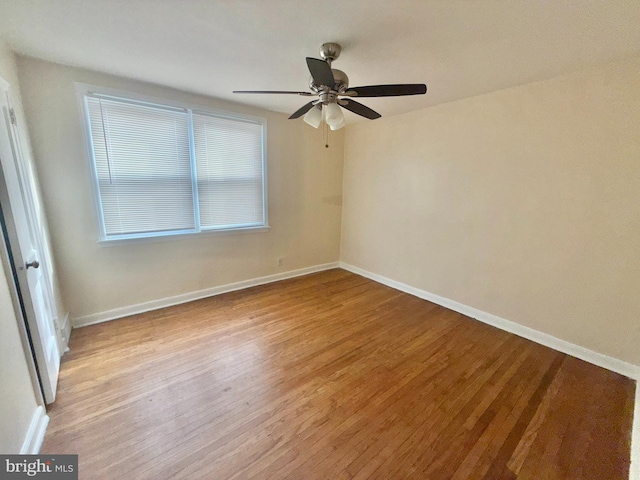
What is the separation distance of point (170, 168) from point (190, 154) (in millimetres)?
266

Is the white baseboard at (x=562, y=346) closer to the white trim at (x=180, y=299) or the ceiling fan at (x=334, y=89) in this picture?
the white trim at (x=180, y=299)

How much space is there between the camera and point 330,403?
5.61 feet

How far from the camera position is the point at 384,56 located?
193 centimetres

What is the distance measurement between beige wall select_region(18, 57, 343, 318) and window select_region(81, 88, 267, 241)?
0.12 metres

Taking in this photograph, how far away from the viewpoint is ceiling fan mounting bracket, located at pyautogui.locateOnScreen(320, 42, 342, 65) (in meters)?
1.76

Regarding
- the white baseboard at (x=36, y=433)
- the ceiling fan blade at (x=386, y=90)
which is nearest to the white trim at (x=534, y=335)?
the ceiling fan blade at (x=386, y=90)

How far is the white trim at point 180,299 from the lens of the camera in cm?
258

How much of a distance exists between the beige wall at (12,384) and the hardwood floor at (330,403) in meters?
0.23

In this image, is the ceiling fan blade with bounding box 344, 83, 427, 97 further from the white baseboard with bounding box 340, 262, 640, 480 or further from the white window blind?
the white baseboard with bounding box 340, 262, 640, 480

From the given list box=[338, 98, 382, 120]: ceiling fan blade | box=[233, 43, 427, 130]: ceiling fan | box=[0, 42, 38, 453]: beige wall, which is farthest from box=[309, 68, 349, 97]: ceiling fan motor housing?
box=[0, 42, 38, 453]: beige wall

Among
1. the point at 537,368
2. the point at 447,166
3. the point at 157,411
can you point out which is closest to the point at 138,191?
the point at 157,411

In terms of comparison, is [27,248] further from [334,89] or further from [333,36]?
[333,36]

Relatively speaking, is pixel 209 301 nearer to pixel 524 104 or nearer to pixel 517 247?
pixel 517 247

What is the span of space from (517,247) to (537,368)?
1072 millimetres
